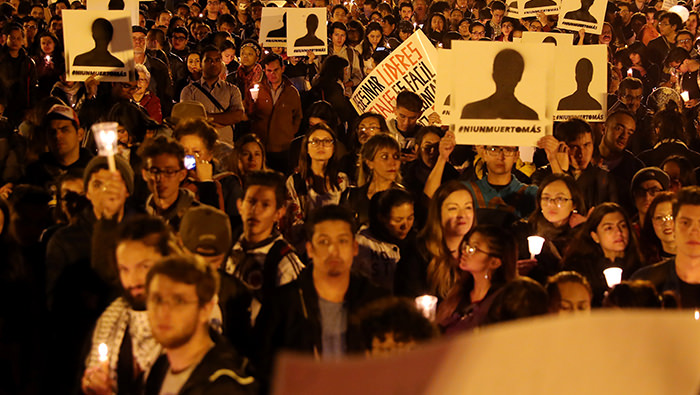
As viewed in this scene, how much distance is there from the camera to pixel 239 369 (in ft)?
9.45

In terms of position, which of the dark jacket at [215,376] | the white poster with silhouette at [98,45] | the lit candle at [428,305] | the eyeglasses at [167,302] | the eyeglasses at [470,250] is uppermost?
the white poster with silhouette at [98,45]

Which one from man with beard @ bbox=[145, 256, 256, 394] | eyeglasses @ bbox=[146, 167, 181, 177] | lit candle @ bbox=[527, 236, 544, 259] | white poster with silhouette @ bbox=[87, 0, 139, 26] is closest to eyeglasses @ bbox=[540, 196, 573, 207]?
lit candle @ bbox=[527, 236, 544, 259]

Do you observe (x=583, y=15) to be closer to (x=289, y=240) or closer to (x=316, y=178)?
(x=316, y=178)

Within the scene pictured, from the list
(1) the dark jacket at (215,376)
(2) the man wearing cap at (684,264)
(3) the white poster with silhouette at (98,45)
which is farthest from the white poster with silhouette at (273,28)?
(1) the dark jacket at (215,376)

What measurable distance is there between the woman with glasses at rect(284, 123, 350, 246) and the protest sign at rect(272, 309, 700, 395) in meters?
4.14

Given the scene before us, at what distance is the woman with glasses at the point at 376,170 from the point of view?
5449 mm

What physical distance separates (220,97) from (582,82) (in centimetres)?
316

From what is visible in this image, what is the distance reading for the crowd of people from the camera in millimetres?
3195

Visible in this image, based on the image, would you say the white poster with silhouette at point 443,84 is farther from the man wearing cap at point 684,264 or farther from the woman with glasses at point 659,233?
the man wearing cap at point 684,264

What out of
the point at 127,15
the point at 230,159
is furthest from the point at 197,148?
the point at 127,15

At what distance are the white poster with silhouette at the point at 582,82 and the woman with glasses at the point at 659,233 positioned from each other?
194 centimetres

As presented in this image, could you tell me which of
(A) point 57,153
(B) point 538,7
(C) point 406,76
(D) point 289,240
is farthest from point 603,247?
(B) point 538,7

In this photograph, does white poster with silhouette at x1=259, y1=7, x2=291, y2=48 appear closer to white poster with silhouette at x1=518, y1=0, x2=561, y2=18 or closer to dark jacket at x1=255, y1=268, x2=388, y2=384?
white poster with silhouette at x1=518, y1=0, x2=561, y2=18

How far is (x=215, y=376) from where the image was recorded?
2.79 metres
